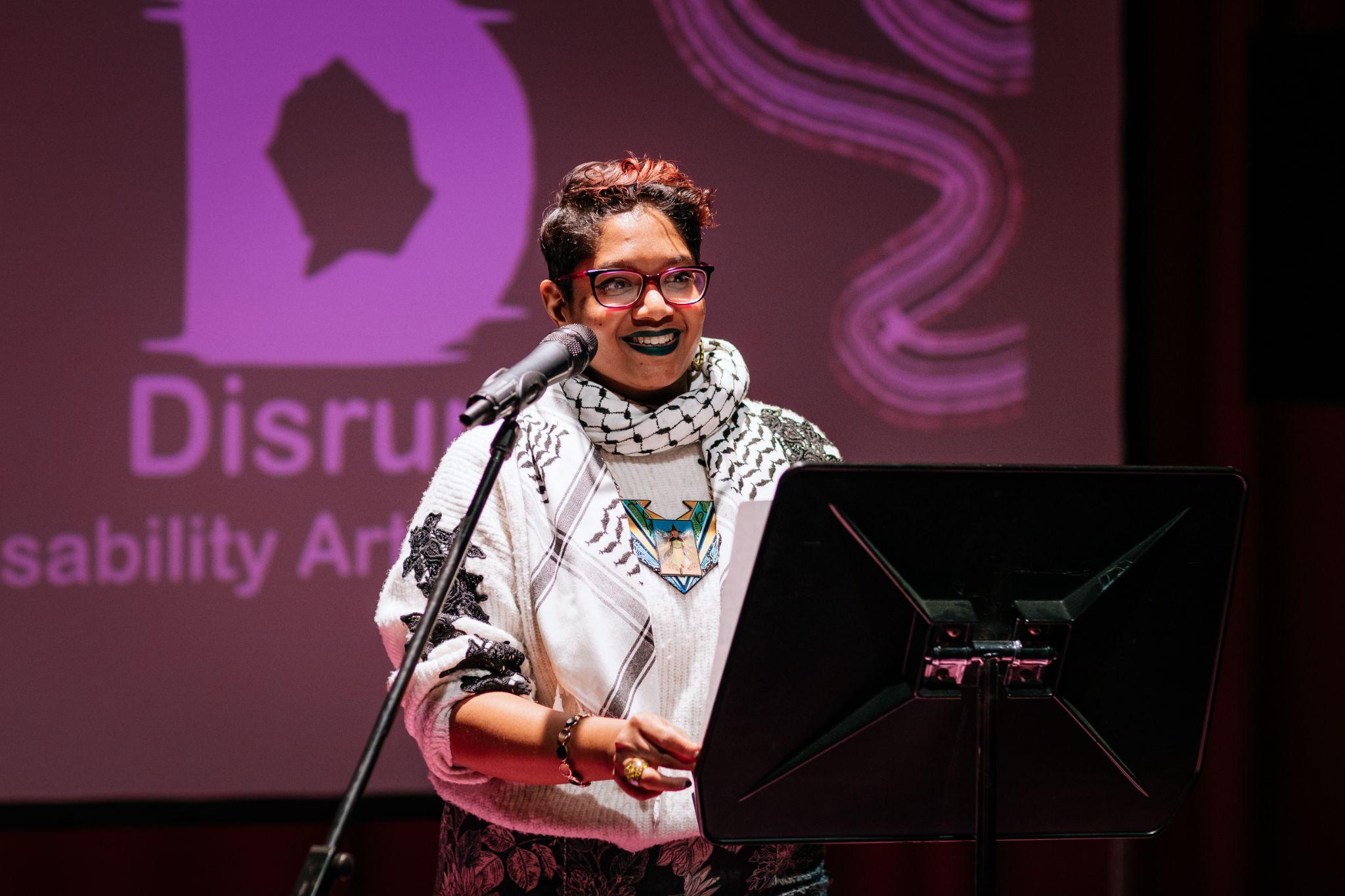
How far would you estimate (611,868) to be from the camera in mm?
1332

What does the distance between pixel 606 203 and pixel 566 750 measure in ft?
2.01

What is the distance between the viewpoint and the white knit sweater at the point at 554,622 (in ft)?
4.21

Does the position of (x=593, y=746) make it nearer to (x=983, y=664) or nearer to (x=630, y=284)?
(x=983, y=664)

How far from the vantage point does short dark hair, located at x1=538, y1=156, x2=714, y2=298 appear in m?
1.40

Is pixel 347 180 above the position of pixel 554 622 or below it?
above

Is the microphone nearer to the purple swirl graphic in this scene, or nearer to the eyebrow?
the eyebrow

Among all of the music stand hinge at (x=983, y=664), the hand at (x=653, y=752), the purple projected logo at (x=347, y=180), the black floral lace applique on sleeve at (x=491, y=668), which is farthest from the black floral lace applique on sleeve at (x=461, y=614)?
the purple projected logo at (x=347, y=180)

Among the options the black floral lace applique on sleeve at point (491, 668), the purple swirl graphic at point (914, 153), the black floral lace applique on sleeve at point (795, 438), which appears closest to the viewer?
the black floral lace applique on sleeve at point (491, 668)

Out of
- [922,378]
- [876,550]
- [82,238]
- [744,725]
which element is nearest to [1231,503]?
[876,550]

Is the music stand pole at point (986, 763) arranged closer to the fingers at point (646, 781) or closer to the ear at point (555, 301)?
the fingers at point (646, 781)

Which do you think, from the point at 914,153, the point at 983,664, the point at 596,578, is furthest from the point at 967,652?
the point at 914,153

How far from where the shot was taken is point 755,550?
945mm

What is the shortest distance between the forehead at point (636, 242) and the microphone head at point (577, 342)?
0.70 feet

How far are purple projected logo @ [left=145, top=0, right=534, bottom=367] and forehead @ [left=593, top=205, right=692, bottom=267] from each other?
1342 millimetres
